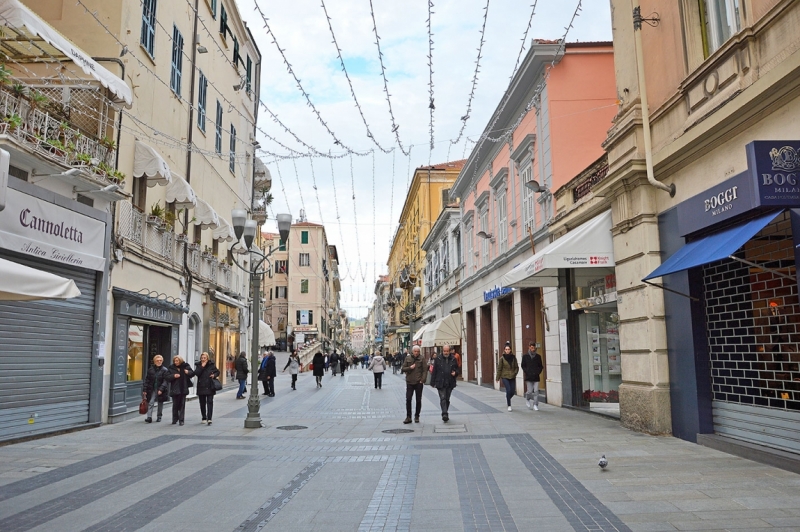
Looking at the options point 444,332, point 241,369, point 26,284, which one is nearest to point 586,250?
point 26,284

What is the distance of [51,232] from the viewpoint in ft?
36.9

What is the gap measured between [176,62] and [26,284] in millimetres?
14280

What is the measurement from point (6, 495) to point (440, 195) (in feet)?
140

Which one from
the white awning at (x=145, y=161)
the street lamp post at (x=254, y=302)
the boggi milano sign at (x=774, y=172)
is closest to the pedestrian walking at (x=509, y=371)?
the street lamp post at (x=254, y=302)

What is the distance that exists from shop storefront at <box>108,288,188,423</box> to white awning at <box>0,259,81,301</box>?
7717mm

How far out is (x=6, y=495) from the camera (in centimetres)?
663

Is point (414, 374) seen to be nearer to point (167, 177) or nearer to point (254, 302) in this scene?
point (254, 302)

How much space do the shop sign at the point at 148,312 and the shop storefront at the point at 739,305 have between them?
1156 centimetres

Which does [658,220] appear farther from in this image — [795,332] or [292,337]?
[292,337]

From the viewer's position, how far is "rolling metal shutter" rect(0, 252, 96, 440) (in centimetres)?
1053

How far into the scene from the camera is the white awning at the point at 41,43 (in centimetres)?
873

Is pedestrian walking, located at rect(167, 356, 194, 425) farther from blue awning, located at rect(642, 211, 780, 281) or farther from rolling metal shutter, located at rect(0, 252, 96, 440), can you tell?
blue awning, located at rect(642, 211, 780, 281)

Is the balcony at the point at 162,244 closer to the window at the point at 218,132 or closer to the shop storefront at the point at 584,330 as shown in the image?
the window at the point at 218,132

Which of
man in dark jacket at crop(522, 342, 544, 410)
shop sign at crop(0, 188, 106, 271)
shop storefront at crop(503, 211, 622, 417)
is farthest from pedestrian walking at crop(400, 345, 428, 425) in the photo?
shop sign at crop(0, 188, 106, 271)
